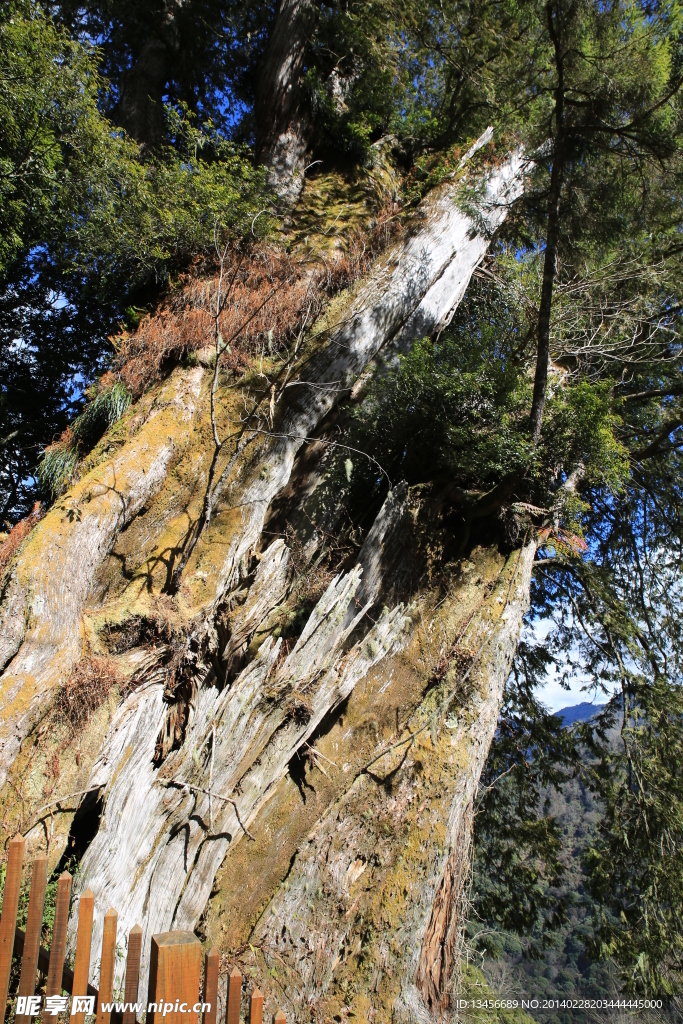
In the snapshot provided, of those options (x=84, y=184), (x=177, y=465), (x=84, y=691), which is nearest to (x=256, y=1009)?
(x=84, y=691)

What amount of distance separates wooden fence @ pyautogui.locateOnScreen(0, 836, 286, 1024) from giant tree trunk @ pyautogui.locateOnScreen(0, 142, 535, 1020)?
195cm

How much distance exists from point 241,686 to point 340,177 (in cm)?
826

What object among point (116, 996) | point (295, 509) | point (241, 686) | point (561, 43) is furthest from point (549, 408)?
point (116, 996)

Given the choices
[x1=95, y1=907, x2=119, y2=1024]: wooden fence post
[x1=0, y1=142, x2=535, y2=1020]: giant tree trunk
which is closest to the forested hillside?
[x1=0, y1=142, x2=535, y2=1020]: giant tree trunk

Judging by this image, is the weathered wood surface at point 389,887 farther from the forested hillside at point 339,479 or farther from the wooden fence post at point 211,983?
the wooden fence post at point 211,983

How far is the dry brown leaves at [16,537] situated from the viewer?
5293 mm

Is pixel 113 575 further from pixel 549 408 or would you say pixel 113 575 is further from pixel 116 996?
pixel 549 408

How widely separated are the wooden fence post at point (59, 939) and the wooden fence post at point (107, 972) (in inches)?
5.6

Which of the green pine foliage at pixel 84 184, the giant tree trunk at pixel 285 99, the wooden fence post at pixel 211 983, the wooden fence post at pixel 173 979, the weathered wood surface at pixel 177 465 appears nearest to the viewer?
the wooden fence post at pixel 173 979

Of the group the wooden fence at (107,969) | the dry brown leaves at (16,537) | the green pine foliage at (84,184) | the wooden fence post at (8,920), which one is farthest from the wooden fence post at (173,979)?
the green pine foliage at (84,184)

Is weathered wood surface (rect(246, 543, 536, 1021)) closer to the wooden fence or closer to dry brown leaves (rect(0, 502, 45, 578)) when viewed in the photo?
the wooden fence

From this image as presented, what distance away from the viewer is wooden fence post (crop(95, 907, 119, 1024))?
209cm

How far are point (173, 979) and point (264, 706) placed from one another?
113 inches

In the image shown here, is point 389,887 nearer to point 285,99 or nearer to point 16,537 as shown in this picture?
point 16,537
